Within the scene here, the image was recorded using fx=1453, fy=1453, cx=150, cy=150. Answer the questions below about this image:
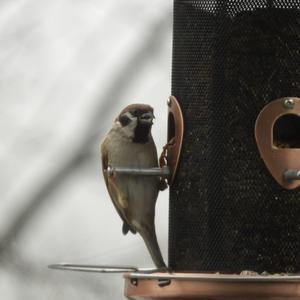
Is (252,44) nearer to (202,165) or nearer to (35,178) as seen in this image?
(202,165)

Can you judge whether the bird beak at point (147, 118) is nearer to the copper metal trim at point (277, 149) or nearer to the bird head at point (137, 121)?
the bird head at point (137, 121)

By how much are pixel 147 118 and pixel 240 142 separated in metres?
1.08

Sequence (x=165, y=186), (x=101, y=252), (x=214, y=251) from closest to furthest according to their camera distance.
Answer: (x=214, y=251) < (x=165, y=186) < (x=101, y=252)

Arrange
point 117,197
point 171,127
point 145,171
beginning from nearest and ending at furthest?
point 145,171, point 171,127, point 117,197

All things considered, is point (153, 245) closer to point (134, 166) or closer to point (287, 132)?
point (134, 166)

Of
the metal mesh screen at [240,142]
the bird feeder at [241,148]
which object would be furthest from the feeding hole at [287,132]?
the metal mesh screen at [240,142]

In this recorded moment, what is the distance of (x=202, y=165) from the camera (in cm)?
786

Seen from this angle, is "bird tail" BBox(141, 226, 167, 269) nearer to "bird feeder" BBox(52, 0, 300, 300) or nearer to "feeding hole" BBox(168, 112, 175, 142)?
"bird feeder" BBox(52, 0, 300, 300)

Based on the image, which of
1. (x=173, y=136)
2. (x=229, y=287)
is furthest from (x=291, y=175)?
(x=173, y=136)

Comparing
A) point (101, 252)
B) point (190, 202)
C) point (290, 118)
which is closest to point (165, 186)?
point (190, 202)

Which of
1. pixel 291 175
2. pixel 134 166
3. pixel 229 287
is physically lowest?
pixel 229 287

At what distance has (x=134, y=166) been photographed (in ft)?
28.5

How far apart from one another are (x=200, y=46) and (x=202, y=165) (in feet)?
2.14

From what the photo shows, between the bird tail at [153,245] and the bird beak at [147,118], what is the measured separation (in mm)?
662
